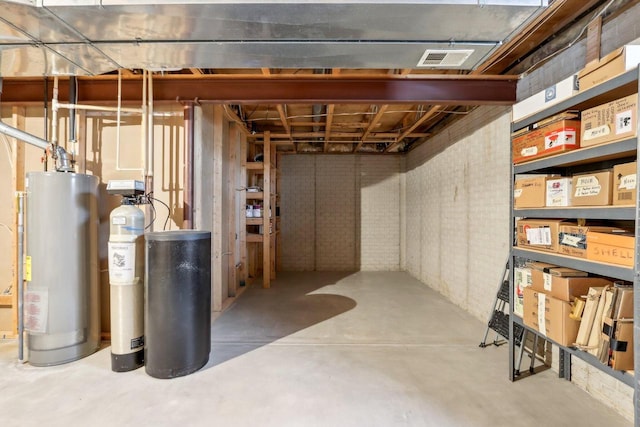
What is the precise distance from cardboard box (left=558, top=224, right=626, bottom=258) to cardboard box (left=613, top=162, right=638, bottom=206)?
20 cm

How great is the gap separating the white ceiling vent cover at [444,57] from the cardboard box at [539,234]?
1238mm

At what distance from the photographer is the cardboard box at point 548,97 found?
1.77 meters

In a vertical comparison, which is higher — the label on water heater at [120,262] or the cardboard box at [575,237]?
the cardboard box at [575,237]

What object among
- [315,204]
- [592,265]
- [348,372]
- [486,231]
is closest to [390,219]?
[315,204]

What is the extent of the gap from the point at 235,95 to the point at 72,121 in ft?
5.05

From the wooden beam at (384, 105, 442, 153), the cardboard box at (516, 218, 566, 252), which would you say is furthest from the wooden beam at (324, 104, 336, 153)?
the cardboard box at (516, 218, 566, 252)

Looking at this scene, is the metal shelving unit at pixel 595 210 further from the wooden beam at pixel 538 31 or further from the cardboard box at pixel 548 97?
the wooden beam at pixel 538 31

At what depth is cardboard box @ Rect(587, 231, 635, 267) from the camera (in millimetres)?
1451

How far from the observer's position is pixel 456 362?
2.59 m

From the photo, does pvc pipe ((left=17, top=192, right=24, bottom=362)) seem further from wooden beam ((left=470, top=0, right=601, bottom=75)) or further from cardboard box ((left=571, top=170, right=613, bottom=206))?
cardboard box ((left=571, top=170, right=613, bottom=206))

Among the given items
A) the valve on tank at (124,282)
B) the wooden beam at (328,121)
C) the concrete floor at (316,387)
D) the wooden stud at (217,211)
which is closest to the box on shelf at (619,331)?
the concrete floor at (316,387)

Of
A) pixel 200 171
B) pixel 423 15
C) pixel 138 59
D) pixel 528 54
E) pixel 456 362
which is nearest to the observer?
pixel 423 15

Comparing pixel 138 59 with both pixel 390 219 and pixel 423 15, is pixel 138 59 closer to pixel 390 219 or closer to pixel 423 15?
pixel 423 15

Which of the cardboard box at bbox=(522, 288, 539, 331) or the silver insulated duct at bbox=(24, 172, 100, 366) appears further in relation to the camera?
the silver insulated duct at bbox=(24, 172, 100, 366)
